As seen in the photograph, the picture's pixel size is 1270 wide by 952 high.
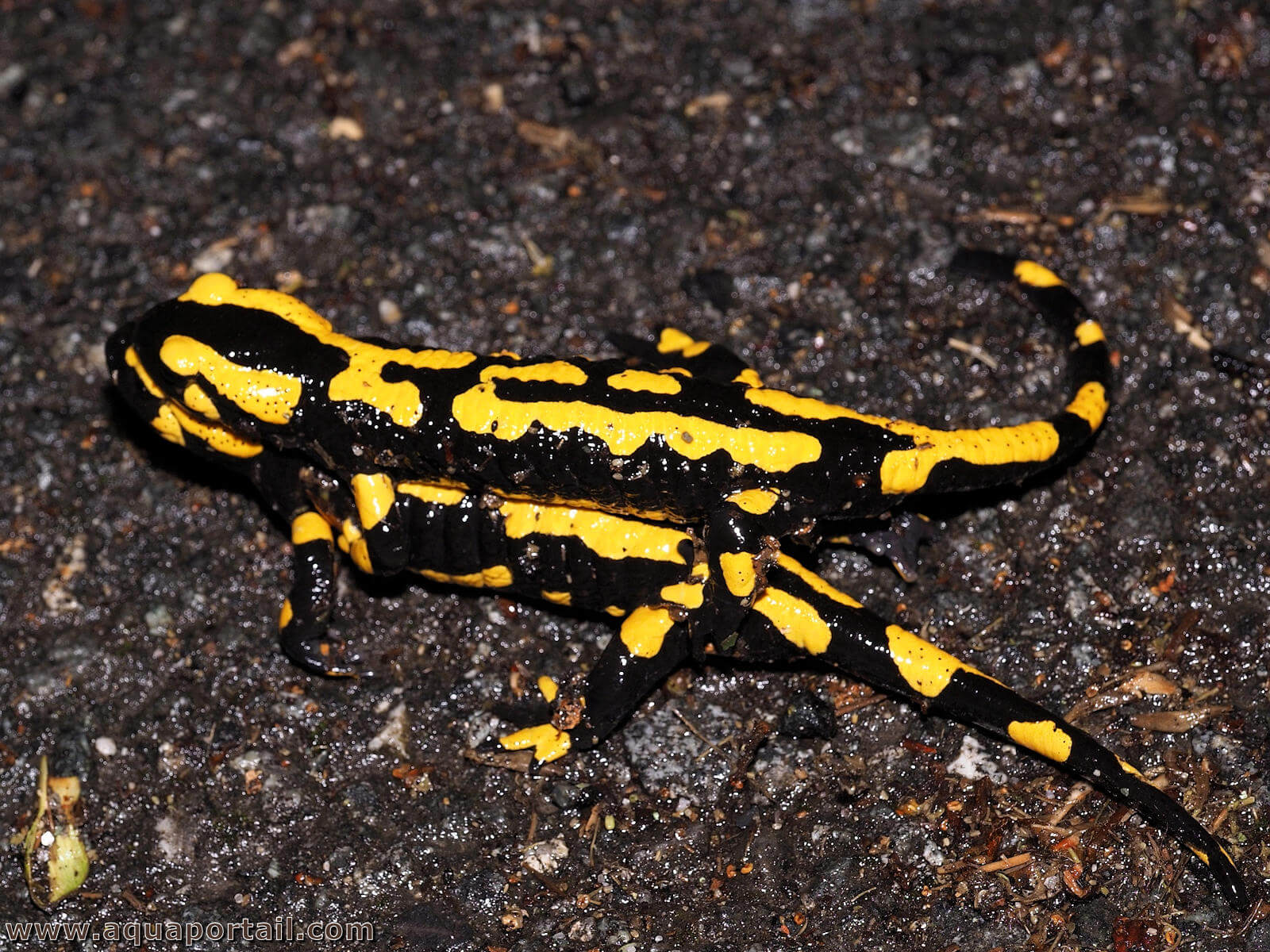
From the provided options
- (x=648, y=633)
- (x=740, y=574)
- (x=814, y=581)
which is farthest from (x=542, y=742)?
(x=814, y=581)

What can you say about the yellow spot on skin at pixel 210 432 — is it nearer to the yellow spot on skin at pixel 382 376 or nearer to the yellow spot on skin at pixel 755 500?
the yellow spot on skin at pixel 382 376

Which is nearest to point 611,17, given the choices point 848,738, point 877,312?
point 877,312

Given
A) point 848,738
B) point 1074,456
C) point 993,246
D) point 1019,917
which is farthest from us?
point 993,246

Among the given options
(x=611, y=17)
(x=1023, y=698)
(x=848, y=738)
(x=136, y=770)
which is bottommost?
(x=136, y=770)

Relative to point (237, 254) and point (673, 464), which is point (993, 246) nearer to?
point (673, 464)

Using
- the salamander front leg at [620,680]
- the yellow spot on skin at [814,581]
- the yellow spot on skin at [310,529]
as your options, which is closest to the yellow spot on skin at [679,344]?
the yellow spot on skin at [814,581]

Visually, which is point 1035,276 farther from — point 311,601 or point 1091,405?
point 311,601
